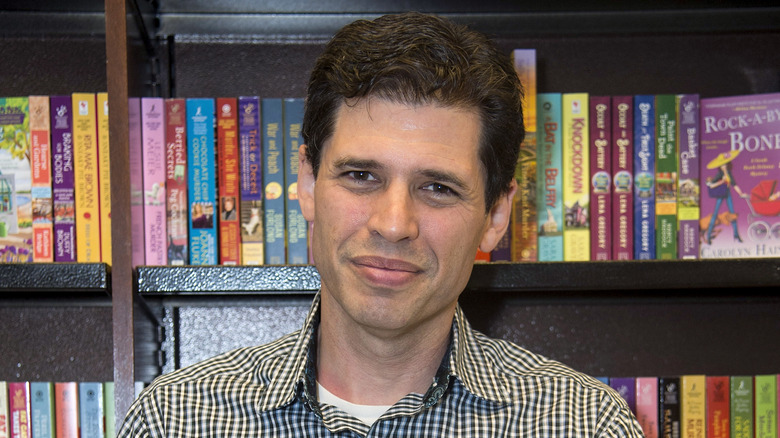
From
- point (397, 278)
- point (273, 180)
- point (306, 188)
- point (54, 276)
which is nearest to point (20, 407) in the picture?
point (54, 276)

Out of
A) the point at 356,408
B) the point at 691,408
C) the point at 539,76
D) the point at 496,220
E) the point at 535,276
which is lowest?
the point at 691,408

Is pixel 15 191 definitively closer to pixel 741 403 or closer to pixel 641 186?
pixel 641 186

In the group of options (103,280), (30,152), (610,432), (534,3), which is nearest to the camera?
(610,432)

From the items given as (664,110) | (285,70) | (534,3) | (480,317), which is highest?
(534,3)

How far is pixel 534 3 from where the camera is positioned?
1.60 meters

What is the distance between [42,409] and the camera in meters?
1.42

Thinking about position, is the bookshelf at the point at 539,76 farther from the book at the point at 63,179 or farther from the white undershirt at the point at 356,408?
the white undershirt at the point at 356,408

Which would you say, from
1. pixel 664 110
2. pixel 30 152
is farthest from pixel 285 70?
pixel 664 110

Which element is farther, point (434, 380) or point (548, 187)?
point (548, 187)

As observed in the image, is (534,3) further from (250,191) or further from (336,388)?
(336,388)

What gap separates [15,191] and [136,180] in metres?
0.24

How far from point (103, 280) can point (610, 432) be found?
848mm

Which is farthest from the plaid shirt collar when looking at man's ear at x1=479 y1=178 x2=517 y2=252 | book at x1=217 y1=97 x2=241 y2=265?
book at x1=217 y1=97 x2=241 y2=265

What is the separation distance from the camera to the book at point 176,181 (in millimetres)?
1396
